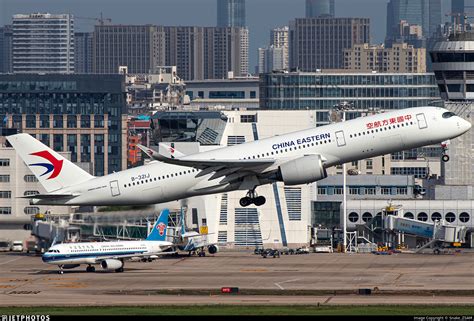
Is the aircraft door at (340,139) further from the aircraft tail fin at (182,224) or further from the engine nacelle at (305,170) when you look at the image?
the aircraft tail fin at (182,224)

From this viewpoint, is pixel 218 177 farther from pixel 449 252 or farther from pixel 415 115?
pixel 449 252

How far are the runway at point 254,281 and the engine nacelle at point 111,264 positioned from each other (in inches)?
39.6

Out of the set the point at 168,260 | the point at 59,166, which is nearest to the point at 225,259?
the point at 168,260

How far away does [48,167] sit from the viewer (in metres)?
130

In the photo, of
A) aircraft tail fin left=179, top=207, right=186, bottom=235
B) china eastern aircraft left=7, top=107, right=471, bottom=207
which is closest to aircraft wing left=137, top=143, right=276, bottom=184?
china eastern aircraft left=7, top=107, right=471, bottom=207

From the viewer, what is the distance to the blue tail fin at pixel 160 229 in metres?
164

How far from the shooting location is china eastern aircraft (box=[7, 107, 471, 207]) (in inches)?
4838

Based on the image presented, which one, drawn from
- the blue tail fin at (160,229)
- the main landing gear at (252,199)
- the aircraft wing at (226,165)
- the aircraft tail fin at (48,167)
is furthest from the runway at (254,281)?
the aircraft wing at (226,165)

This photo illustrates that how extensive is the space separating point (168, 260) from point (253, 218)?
29011 mm

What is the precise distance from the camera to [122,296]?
5221 inches

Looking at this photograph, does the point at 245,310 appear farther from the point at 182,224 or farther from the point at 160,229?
the point at 182,224

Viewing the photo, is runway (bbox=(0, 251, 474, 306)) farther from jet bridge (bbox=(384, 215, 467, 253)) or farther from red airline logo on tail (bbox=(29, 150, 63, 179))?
red airline logo on tail (bbox=(29, 150, 63, 179))

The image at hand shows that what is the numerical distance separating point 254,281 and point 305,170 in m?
26.9

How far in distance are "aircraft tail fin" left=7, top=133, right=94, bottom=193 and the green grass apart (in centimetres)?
1182
